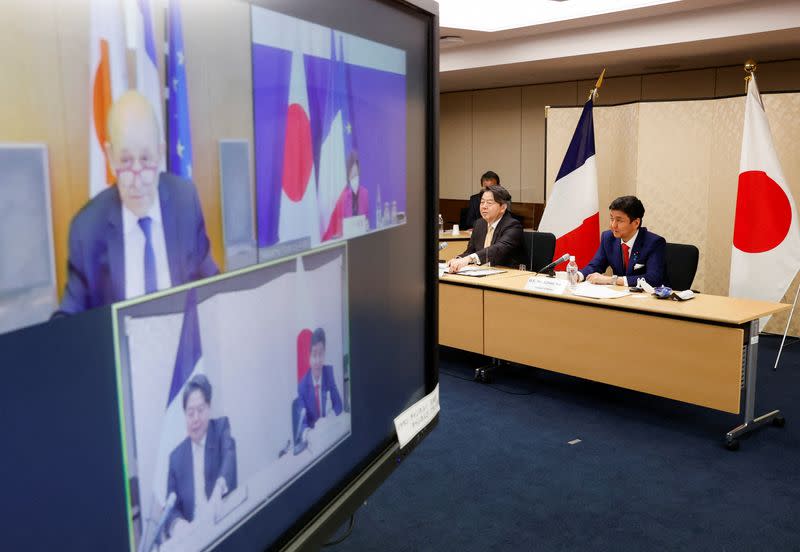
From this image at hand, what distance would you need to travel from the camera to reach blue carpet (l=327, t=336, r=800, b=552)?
2.85m

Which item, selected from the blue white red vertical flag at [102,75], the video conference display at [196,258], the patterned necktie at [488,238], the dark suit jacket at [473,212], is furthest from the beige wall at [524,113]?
the blue white red vertical flag at [102,75]

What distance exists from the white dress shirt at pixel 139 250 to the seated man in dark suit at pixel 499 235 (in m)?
4.73

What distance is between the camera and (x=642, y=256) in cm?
450

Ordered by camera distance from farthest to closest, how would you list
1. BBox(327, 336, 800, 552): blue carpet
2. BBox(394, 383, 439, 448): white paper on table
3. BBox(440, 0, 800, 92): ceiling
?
BBox(440, 0, 800, 92): ceiling < BBox(327, 336, 800, 552): blue carpet < BBox(394, 383, 439, 448): white paper on table

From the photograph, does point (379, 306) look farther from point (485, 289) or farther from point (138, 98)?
point (485, 289)

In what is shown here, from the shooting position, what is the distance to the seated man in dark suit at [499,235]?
5359mm

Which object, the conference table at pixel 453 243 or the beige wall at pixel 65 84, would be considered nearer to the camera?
the beige wall at pixel 65 84

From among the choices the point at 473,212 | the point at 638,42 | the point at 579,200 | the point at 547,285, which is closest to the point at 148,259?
the point at 547,285

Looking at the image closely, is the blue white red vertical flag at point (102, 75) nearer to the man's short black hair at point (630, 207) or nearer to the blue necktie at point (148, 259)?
the blue necktie at point (148, 259)

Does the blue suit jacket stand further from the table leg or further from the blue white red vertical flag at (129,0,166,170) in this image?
the blue white red vertical flag at (129,0,166,170)

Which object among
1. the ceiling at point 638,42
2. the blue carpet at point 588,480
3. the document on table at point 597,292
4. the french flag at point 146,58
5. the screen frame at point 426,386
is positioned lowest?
the blue carpet at point 588,480

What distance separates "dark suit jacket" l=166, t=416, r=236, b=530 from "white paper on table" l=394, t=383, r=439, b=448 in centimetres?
40

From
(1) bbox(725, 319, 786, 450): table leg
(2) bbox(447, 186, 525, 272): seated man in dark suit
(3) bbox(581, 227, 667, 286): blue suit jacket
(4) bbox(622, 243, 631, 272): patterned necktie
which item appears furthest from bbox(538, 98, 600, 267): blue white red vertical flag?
(1) bbox(725, 319, 786, 450): table leg

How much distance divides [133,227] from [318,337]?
1.05 feet
